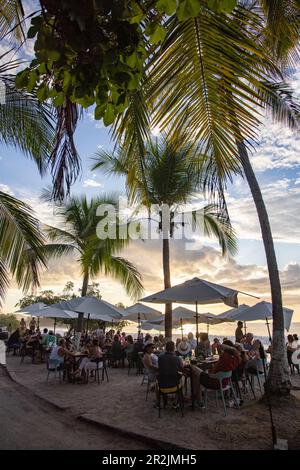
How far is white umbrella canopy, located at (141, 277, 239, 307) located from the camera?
852cm

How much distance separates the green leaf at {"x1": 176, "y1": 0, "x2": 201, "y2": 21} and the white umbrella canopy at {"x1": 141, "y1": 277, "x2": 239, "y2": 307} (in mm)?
7210

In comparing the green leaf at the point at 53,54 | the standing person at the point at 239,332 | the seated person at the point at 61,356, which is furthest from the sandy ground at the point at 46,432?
the standing person at the point at 239,332

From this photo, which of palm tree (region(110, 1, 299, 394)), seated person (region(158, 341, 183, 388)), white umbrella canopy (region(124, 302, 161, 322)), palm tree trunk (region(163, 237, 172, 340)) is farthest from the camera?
white umbrella canopy (region(124, 302, 161, 322))

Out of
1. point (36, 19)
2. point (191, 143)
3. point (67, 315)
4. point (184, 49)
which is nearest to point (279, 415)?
point (191, 143)

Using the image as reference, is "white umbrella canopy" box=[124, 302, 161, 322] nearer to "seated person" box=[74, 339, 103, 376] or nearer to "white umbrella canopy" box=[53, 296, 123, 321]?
"white umbrella canopy" box=[53, 296, 123, 321]

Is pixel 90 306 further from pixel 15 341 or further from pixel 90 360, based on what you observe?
pixel 15 341

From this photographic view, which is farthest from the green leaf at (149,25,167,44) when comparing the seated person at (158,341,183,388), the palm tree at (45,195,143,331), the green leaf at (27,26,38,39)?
the palm tree at (45,195,143,331)

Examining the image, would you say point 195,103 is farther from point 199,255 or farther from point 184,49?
point 199,255

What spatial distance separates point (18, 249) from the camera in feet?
19.9

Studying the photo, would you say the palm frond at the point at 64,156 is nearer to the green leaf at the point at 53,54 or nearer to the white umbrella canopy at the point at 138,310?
the green leaf at the point at 53,54

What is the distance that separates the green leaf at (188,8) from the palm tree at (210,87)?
135cm

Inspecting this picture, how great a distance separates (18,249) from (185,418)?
4288 mm

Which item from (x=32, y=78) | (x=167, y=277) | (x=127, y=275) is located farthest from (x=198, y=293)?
(x=127, y=275)

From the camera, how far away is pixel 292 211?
10.9m
